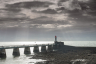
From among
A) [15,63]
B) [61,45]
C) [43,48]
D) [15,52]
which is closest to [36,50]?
[43,48]

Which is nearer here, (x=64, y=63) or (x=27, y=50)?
(x=64, y=63)

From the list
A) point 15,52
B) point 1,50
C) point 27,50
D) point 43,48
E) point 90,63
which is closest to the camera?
point 90,63

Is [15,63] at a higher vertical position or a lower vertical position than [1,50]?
lower

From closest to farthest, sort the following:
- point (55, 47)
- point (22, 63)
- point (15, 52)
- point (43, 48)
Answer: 1. point (22, 63)
2. point (15, 52)
3. point (43, 48)
4. point (55, 47)

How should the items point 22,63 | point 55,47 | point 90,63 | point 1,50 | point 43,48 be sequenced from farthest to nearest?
1. point 55,47
2. point 43,48
3. point 1,50
4. point 22,63
5. point 90,63

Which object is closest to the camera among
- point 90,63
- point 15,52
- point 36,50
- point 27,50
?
point 90,63

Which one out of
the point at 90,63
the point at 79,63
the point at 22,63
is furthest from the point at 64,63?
the point at 22,63

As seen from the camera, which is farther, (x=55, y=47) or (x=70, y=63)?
(x=55, y=47)

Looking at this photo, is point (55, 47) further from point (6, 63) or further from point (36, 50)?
point (6, 63)

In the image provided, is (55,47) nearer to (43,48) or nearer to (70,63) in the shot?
(43,48)
